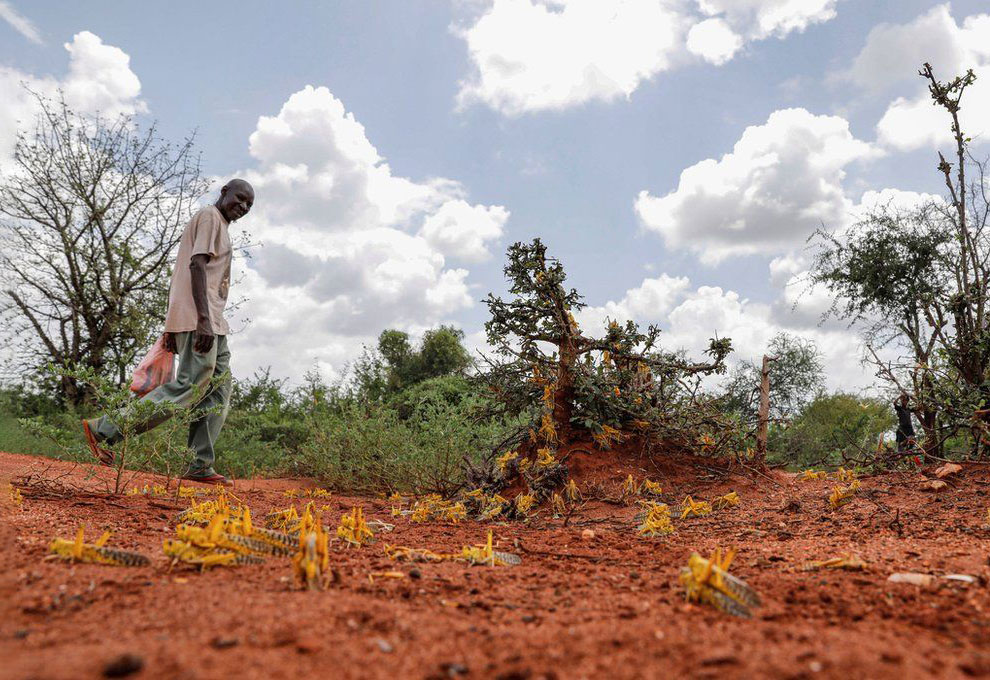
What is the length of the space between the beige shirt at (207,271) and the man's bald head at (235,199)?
0.32 feet

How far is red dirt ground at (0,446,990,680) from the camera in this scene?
43.9 inches

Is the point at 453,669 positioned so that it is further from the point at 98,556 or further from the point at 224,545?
the point at 98,556

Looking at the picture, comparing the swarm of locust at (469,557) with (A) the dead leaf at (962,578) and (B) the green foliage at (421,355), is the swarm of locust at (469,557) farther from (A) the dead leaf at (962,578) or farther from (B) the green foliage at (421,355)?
(B) the green foliage at (421,355)

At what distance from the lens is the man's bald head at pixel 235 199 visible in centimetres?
528

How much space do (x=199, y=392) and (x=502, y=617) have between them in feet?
13.0

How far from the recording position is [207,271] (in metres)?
5.10

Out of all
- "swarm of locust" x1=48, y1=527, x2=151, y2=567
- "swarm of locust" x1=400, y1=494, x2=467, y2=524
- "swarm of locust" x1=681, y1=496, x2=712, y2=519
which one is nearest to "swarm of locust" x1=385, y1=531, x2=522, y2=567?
"swarm of locust" x1=48, y1=527, x2=151, y2=567

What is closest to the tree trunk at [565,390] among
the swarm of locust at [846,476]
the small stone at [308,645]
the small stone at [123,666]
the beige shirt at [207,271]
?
the swarm of locust at [846,476]

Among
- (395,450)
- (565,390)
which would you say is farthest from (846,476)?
(395,450)

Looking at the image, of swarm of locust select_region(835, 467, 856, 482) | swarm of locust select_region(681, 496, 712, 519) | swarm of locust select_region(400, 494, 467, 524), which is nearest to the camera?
swarm of locust select_region(681, 496, 712, 519)

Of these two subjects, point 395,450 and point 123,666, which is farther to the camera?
point 395,450

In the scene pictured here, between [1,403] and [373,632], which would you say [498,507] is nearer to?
[373,632]

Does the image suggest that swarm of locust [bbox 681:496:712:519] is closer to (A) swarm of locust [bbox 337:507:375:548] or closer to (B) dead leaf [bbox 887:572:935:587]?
(B) dead leaf [bbox 887:572:935:587]

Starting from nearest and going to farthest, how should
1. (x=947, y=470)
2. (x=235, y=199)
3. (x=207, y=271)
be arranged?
1. (x=947, y=470)
2. (x=207, y=271)
3. (x=235, y=199)
